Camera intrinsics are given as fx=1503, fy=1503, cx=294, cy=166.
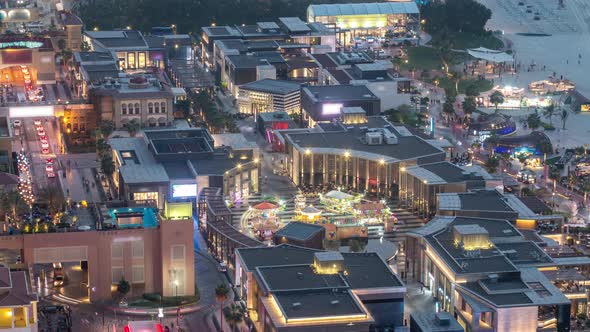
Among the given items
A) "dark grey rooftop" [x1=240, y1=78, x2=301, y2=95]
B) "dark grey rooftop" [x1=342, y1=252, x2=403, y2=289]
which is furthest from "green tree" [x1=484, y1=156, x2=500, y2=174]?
"dark grey rooftop" [x1=342, y1=252, x2=403, y2=289]

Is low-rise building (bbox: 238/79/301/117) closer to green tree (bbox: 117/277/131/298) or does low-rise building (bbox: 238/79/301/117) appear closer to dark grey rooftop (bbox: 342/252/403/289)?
dark grey rooftop (bbox: 342/252/403/289)

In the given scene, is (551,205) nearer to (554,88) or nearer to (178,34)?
(554,88)

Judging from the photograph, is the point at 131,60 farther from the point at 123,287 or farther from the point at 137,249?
the point at 123,287

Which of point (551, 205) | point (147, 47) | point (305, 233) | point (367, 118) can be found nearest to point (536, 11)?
point (147, 47)

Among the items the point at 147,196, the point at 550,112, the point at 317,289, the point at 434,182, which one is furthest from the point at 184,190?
the point at 550,112

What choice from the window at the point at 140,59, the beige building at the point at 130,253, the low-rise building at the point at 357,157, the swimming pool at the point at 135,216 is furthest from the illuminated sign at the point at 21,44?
the beige building at the point at 130,253

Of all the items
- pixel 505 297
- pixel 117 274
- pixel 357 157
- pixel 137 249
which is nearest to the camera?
pixel 505 297
